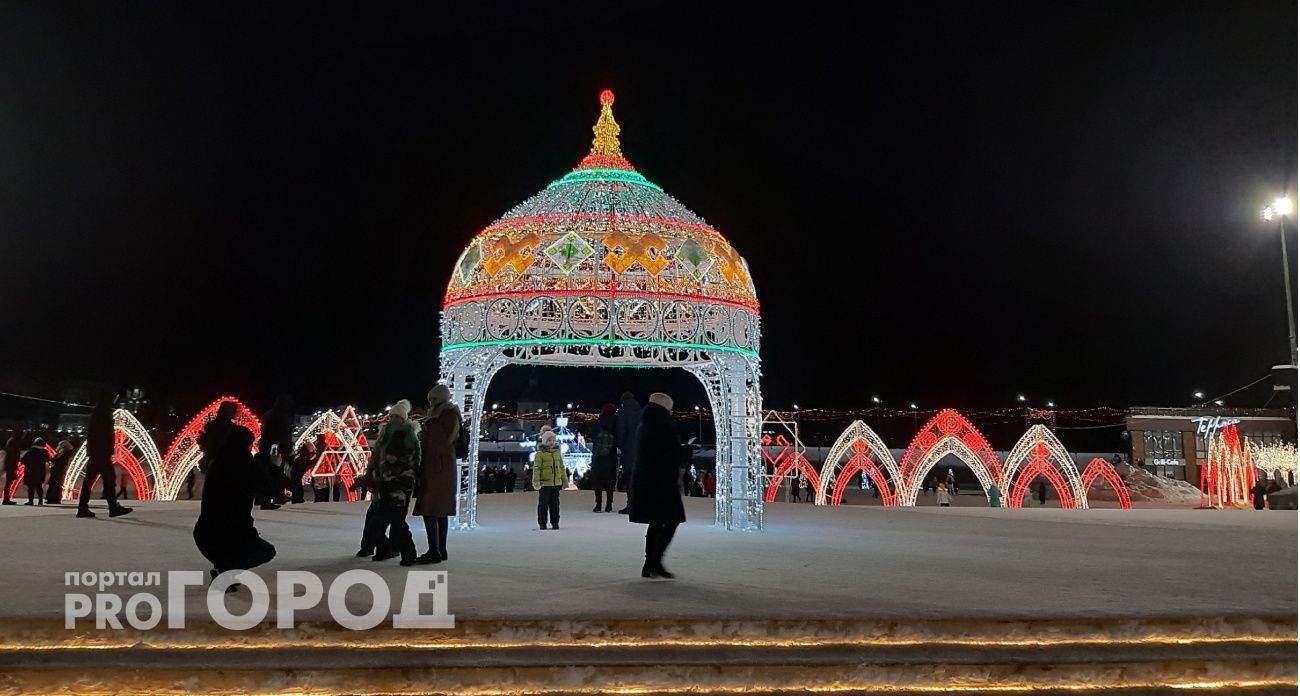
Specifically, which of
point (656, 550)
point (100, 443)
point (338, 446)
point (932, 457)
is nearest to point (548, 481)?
point (656, 550)

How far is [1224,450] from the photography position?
88.6ft

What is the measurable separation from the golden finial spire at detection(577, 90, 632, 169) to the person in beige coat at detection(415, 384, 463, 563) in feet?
18.1

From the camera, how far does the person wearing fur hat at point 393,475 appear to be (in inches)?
333

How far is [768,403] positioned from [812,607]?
1770 inches

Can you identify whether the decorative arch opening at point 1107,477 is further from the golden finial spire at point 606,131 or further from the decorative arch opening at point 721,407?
the golden finial spire at point 606,131

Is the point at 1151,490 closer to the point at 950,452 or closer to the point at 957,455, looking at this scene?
the point at 950,452

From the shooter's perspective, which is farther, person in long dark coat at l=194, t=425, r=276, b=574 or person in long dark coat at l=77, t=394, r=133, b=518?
person in long dark coat at l=77, t=394, r=133, b=518

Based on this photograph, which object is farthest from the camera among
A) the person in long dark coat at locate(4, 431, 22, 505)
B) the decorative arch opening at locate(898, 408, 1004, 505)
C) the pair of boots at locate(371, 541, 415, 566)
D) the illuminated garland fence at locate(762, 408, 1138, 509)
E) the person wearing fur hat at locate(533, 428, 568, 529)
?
the illuminated garland fence at locate(762, 408, 1138, 509)

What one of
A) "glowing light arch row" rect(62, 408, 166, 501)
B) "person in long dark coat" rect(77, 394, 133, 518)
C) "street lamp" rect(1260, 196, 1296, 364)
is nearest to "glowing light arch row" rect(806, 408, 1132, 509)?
"street lamp" rect(1260, 196, 1296, 364)

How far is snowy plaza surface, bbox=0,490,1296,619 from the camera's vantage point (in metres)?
6.00

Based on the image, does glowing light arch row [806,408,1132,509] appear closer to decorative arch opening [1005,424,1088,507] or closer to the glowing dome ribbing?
decorative arch opening [1005,424,1088,507]

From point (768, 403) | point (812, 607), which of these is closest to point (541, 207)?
point (812, 607)

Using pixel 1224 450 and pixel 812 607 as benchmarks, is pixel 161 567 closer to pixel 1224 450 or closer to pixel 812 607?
pixel 812 607

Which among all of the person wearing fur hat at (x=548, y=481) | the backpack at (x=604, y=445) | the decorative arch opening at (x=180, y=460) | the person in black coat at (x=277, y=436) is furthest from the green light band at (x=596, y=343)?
the decorative arch opening at (x=180, y=460)
